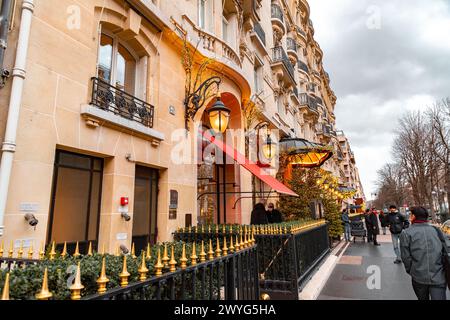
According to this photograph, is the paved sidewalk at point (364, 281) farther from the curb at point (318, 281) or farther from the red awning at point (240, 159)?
the red awning at point (240, 159)

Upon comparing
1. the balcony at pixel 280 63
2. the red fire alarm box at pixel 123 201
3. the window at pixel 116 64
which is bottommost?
the red fire alarm box at pixel 123 201

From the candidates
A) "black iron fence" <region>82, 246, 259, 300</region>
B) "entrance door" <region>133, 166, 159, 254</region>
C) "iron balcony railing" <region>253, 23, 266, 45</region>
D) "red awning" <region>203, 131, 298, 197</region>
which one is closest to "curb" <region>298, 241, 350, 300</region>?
"black iron fence" <region>82, 246, 259, 300</region>

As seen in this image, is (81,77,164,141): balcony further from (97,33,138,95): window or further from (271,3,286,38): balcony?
(271,3,286,38): balcony

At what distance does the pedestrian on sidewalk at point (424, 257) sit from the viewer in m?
4.23

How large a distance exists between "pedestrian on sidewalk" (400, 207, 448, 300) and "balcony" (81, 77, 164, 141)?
5.28 meters

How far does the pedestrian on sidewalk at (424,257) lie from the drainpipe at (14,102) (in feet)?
19.4

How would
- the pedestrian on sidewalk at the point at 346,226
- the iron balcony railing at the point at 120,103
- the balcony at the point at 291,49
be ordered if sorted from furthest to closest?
the balcony at the point at 291,49, the pedestrian on sidewalk at the point at 346,226, the iron balcony railing at the point at 120,103

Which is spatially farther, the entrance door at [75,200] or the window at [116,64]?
the window at [116,64]

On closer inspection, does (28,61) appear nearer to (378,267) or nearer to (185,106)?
(185,106)

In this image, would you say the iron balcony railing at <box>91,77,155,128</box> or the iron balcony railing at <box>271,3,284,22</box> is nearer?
the iron balcony railing at <box>91,77,155,128</box>

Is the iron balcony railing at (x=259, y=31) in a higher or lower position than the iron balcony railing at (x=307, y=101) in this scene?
lower

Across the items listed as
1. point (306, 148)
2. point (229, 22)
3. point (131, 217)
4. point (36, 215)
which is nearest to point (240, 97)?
point (229, 22)

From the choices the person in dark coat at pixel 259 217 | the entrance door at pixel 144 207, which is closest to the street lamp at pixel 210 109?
the entrance door at pixel 144 207

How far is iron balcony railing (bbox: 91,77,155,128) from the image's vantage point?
5302 millimetres
